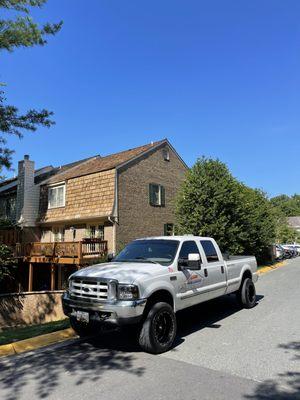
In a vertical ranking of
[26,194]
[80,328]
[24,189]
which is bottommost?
[80,328]

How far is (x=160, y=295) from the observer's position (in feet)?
21.6

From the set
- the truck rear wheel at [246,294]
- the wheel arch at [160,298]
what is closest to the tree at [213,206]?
the truck rear wheel at [246,294]

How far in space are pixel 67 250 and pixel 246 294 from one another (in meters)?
11.4

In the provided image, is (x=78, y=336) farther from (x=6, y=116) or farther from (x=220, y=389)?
(x=6, y=116)

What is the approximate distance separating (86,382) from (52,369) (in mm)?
Answer: 768

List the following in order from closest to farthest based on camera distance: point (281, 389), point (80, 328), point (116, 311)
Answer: point (281, 389), point (116, 311), point (80, 328)

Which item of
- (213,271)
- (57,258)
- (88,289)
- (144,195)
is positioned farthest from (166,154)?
(88,289)

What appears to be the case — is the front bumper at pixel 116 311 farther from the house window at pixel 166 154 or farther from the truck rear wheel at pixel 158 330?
the house window at pixel 166 154

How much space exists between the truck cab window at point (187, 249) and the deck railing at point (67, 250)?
35.5 feet

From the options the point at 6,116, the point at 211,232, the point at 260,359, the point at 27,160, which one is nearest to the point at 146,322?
the point at 260,359

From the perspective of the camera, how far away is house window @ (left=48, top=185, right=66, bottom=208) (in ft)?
85.0

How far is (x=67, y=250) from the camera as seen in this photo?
61.8ft

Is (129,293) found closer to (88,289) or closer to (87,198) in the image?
(88,289)

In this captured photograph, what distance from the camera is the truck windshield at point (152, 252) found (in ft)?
24.0
